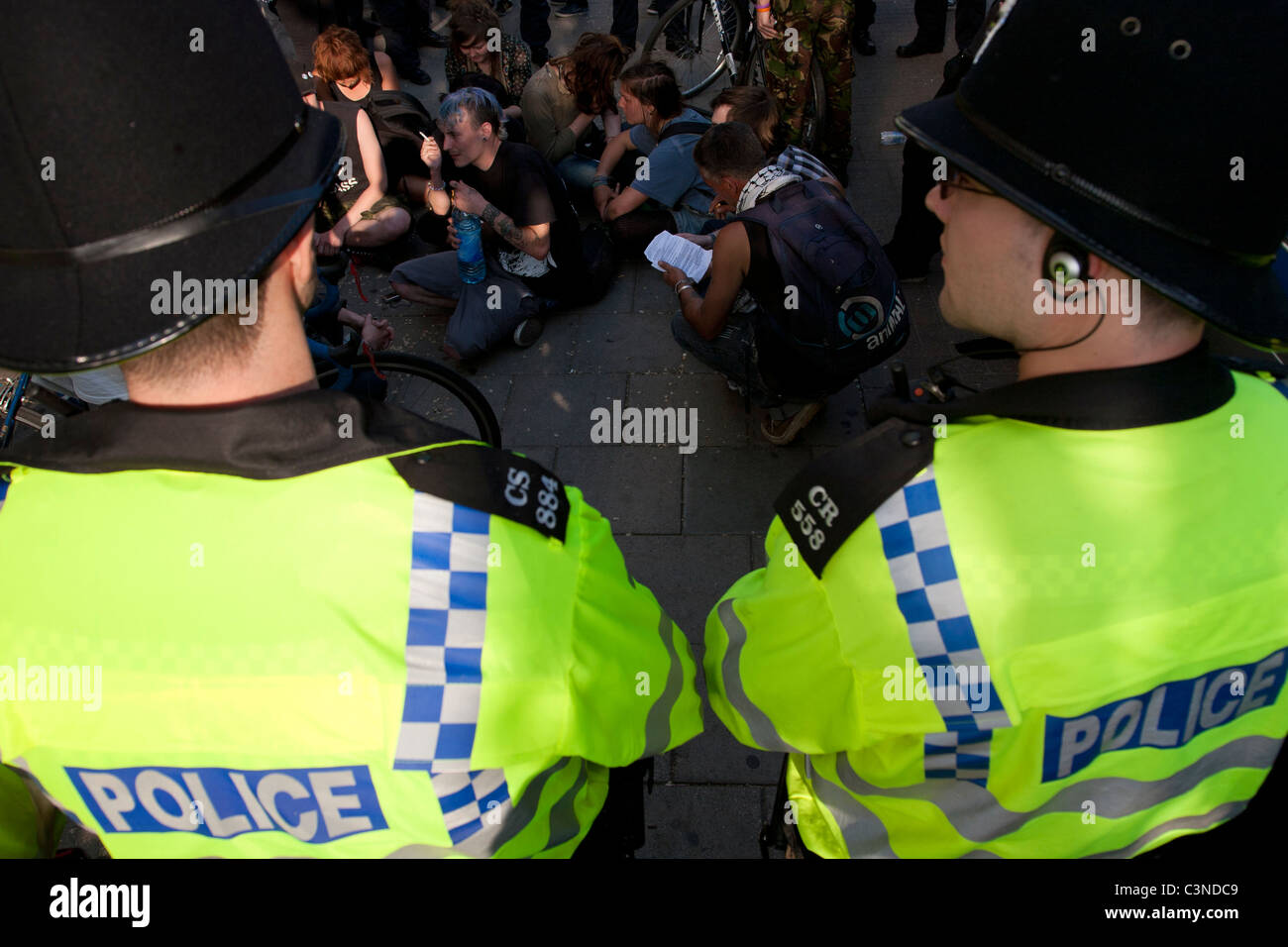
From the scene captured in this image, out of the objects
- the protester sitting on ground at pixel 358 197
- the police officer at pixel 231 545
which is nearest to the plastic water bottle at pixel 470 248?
the protester sitting on ground at pixel 358 197

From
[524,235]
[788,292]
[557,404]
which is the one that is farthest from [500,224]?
[788,292]

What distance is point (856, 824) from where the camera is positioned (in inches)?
52.4

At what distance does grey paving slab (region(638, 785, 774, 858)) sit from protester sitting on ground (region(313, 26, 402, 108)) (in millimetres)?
4310

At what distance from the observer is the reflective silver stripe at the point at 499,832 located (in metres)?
1.14

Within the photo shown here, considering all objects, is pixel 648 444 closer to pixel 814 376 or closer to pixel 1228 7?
pixel 814 376

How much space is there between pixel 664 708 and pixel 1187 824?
80 cm

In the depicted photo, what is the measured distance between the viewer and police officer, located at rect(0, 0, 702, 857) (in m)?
0.95

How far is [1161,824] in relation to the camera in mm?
1152

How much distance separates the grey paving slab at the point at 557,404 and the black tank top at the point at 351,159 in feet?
5.55

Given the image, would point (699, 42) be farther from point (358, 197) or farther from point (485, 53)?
point (358, 197)

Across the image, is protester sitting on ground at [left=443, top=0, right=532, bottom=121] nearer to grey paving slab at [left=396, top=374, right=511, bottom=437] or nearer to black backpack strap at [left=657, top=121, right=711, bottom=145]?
black backpack strap at [left=657, top=121, right=711, bottom=145]

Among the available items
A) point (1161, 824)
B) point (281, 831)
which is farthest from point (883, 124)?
point (281, 831)

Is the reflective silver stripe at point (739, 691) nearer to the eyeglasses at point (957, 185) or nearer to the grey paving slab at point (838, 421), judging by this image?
the eyeglasses at point (957, 185)
